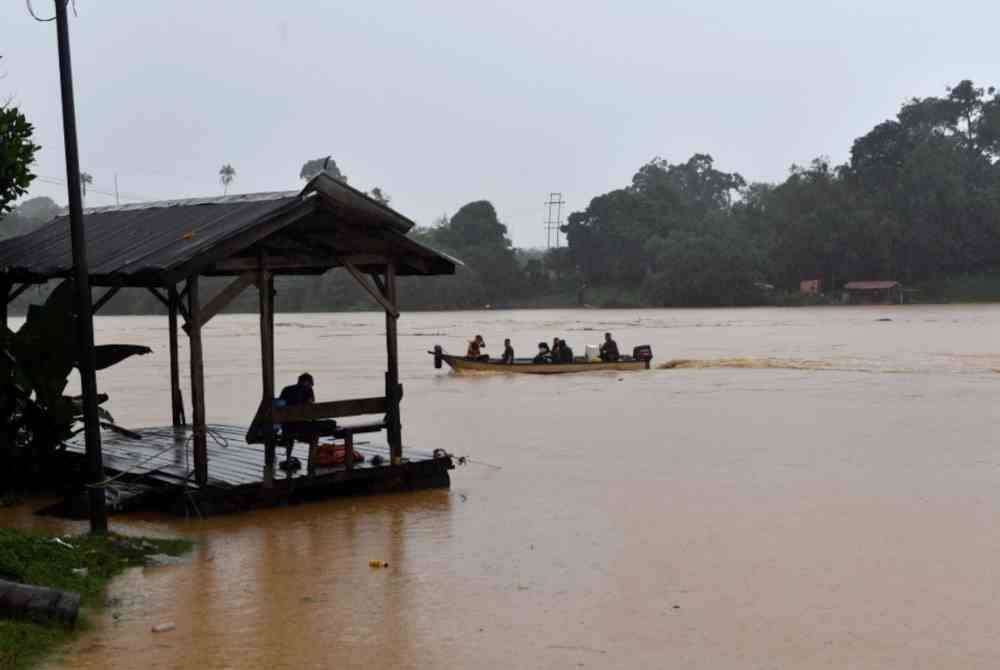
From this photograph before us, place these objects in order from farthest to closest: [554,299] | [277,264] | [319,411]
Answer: [554,299]
[277,264]
[319,411]

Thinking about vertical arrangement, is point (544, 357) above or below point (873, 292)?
below

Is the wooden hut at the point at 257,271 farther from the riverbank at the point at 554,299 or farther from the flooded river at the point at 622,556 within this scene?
the riverbank at the point at 554,299

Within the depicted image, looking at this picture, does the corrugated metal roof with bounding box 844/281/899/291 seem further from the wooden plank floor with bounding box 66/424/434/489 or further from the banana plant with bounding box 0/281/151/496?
the banana plant with bounding box 0/281/151/496

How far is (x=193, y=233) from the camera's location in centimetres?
1090

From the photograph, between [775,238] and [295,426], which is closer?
[295,426]

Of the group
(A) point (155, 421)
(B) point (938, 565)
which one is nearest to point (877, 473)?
(B) point (938, 565)

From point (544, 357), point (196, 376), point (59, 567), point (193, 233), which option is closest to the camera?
point (59, 567)

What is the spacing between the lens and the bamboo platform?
10.8 meters

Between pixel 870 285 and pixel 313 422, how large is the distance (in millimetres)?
70934

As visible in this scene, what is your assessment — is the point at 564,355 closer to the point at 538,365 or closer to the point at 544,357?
the point at 544,357

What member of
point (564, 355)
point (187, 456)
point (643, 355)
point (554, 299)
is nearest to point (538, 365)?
point (564, 355)

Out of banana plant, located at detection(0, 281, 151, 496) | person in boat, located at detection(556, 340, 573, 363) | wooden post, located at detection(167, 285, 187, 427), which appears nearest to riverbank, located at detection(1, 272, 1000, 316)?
person in boat, located at detection(556, 340, 573, 363)

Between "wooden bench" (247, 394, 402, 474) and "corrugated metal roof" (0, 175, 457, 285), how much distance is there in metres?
1.46

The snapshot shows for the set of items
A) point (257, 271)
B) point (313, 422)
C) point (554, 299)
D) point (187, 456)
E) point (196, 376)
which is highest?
point (554, 299)
